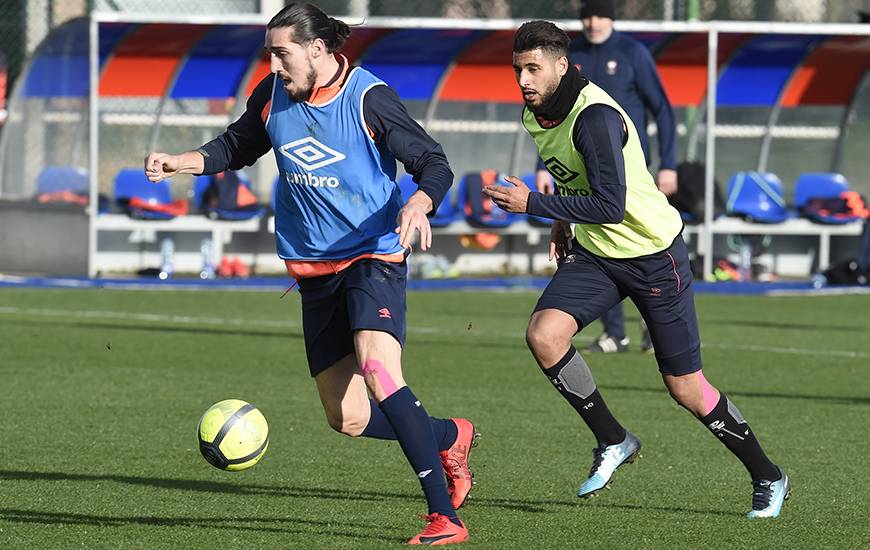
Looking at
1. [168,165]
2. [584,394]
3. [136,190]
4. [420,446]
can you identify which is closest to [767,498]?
[584,394]

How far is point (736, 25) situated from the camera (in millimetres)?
19047

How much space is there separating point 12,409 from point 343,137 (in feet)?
13.4

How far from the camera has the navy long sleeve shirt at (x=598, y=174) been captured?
20.6 ft

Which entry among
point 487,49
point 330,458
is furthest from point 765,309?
point 330,458

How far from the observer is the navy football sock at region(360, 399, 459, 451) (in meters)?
6.53

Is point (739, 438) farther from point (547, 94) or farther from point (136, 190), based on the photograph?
point (136, 190)

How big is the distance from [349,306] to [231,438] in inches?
36.2

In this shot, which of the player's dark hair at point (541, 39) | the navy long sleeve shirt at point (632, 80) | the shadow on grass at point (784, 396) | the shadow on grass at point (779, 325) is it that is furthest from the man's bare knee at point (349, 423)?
the shadow on grass at point (779, 325)

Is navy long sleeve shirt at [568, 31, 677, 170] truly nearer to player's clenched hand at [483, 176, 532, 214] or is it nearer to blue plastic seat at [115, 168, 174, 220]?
player's clenched hand at [483, 176, 532, 214]

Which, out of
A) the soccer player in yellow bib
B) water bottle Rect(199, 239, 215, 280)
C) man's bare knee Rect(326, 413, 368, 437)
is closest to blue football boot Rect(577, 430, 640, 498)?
the soccer player in yellow bib

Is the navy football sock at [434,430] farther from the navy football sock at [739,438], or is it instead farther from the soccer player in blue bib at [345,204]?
the navy football sock at [739,438]

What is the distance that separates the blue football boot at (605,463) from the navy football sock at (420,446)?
103cm

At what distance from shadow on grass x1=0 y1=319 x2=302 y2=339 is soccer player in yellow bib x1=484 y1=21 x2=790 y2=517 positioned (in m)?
6.91

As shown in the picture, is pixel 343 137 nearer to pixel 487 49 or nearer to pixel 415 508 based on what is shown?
pixel 415 508
